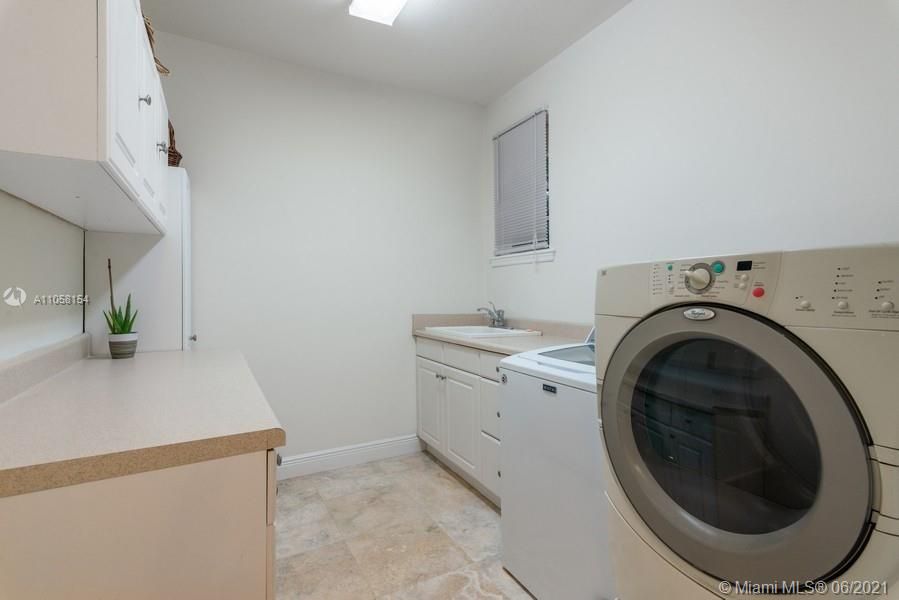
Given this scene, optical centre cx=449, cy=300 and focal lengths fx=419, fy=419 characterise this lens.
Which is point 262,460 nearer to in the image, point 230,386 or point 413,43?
point 230,386

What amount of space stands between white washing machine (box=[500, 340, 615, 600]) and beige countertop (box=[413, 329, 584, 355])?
Answer: 12.7 inches

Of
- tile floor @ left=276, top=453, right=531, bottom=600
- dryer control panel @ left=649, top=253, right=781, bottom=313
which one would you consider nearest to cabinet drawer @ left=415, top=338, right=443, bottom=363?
tile floor @ left=276, top=453, right=531, bottom=600

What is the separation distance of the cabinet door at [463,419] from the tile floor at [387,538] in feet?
0.64

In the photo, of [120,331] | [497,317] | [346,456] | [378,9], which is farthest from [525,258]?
[120,331]

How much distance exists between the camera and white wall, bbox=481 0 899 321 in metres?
1.32

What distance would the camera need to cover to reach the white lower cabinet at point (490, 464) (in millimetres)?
2080

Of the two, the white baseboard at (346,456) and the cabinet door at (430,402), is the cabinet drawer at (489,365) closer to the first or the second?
the cabinet door at (430,402)

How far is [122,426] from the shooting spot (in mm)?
834

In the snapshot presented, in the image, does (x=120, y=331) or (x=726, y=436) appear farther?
(x=120, y=331)

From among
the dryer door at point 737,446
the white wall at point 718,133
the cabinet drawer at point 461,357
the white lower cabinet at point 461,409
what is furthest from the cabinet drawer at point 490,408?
the dryer door at point 737,446

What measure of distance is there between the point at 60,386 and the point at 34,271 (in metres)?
0.40

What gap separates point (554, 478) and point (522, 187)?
1.98 meters

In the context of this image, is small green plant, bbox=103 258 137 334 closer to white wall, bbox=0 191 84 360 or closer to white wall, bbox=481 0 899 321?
white wall, bbox=0 191 84 360

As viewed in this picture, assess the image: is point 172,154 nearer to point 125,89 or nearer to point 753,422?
point 125,89
